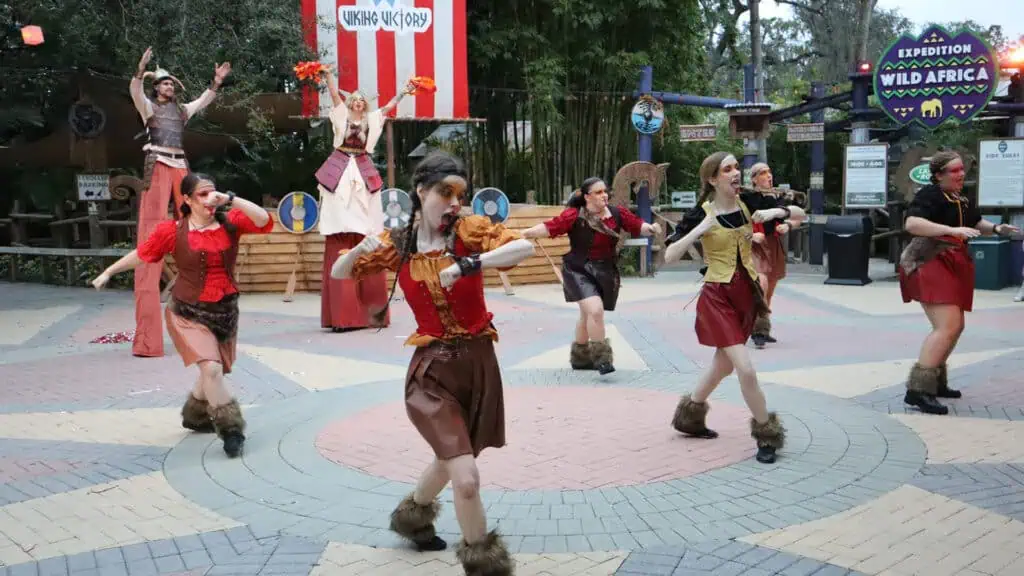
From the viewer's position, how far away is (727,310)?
5.32 meters

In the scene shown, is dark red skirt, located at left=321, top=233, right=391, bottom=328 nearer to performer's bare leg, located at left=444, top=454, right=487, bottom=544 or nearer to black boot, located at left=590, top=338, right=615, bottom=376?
black boot, located at left=590, top=338, right=615, bottom=376

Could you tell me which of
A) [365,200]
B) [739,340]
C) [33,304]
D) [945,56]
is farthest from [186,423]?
[945,56]

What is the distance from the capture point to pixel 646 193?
15766mm

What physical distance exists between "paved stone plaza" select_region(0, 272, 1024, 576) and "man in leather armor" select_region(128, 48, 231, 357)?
0.39 metres

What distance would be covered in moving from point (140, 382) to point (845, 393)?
226 inches

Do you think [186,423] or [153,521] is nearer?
[153,521]

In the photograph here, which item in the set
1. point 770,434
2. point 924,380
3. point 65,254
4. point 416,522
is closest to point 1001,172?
point 924,380

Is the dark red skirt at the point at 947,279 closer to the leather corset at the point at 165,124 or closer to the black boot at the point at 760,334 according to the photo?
the black boot at the point at 760,334

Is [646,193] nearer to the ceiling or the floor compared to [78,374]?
nearer to the ceiling

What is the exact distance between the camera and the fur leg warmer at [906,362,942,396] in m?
6.20

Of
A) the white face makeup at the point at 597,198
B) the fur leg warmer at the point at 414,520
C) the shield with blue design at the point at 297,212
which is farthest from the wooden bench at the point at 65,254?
the fur leg warmer at the point at 414,520

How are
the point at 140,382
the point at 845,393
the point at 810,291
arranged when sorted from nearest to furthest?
1. the point at 845,393
2. the point at 140,382
3. the point at 810,291

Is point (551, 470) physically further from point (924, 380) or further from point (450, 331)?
point (924, 380)

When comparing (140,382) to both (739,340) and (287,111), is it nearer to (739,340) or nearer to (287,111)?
(739,340)
